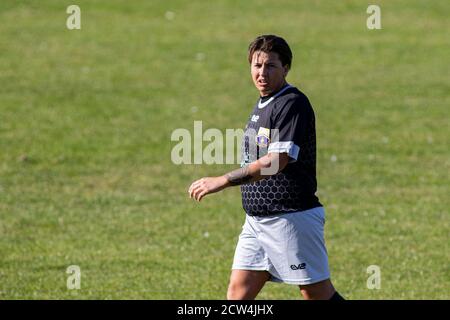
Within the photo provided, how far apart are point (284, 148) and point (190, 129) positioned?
10.1 m

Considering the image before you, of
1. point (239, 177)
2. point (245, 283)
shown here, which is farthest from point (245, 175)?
point (245, 283)

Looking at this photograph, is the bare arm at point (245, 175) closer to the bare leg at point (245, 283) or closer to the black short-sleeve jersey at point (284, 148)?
the black short-sleeve jersey at point (284, 148)

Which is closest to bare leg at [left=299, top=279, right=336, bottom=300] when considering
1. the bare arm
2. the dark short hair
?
the bare arm

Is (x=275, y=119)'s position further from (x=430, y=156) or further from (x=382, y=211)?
(x=430, y=156)

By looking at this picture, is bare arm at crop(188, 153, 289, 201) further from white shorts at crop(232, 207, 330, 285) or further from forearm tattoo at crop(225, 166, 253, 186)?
white shorts at crop(232, 207, 330, 285)

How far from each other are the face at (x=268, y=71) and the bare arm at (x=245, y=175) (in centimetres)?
50

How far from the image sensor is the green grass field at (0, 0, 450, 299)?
1030cm

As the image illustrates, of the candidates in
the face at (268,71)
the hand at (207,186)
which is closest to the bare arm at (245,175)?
the hand at (207,186)

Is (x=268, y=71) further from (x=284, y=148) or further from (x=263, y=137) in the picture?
(x=284, y=148)

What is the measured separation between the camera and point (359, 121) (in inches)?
667

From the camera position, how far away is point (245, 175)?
6656 mm

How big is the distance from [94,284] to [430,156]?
6.96 metres

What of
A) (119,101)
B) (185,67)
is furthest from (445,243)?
(185,67)

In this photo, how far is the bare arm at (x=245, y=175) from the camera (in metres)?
6.62
